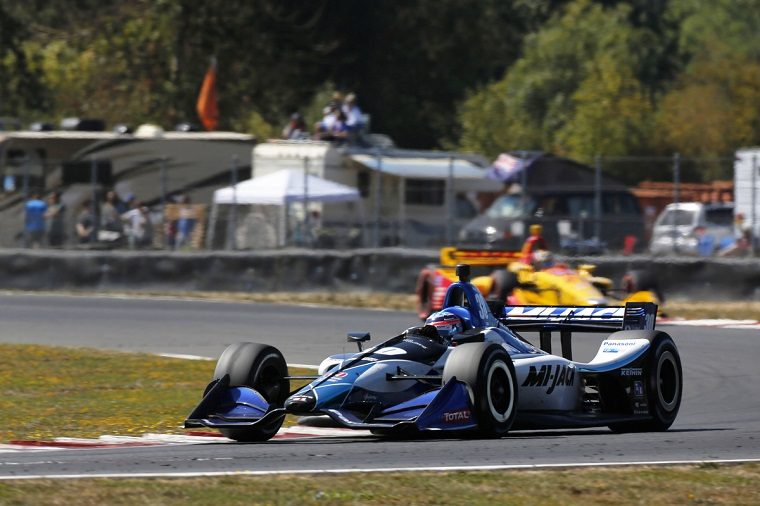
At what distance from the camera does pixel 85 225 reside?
2497 centimetres

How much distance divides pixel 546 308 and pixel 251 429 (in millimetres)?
2899

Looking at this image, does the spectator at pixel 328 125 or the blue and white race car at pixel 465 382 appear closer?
the blue and white race car at pixel 465 382

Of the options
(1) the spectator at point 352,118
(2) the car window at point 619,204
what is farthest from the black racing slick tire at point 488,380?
(1) the spectator at point 352,118

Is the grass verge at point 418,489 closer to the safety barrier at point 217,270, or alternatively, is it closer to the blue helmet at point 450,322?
the blue helmet at point 450,322

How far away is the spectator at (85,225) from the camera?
2478cm

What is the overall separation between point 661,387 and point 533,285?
8.55 m

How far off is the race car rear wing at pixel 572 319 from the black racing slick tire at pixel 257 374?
1973 millimetres

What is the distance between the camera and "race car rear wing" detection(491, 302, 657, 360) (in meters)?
10.9

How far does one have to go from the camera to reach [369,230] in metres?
24.1

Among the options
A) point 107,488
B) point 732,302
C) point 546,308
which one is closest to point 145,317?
point 732,302

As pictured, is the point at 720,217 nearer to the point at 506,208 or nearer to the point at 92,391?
the point at 506,208

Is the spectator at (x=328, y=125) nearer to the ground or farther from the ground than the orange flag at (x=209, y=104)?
nearer to the ground

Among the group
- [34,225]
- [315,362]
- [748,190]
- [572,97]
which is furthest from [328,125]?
[572,97]

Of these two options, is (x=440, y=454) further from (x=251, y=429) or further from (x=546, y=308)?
(x=546, y=308)
